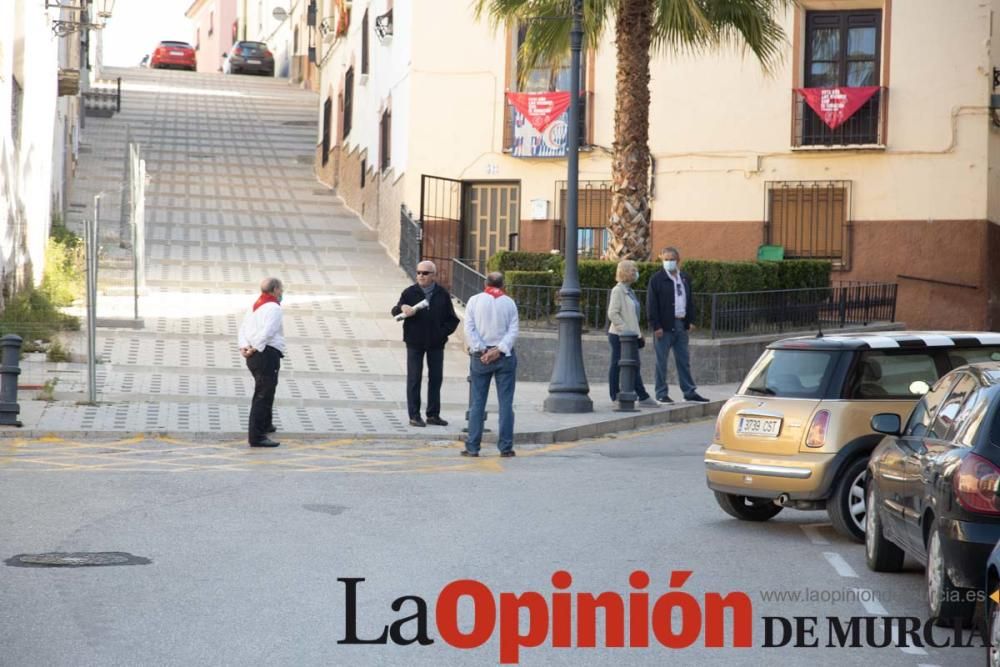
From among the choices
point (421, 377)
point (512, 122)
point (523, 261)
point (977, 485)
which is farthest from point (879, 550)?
point (512, 122)

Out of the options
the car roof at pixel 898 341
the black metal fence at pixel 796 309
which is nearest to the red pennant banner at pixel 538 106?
the black metal fence at pixel 796 309

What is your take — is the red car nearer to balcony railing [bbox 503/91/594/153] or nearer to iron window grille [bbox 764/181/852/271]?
balcony railing [bbox 503/91/594/153]

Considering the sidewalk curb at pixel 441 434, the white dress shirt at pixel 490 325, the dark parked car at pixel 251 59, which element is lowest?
the sidewalk curb at pixel 441 434

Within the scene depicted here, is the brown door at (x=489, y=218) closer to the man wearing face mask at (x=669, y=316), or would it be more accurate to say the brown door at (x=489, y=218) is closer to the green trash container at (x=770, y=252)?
the green trash container at (x=770, y=252)

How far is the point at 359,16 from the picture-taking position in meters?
39.6

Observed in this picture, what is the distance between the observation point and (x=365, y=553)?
10.0 meters

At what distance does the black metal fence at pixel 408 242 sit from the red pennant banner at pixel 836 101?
760cm

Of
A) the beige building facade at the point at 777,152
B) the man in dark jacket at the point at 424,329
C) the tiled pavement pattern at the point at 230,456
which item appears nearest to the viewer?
the tiled pavement pattern at the point at 230,456

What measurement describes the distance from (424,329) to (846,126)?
14539 mm

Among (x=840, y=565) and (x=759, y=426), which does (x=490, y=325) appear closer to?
(x=759, y=426)

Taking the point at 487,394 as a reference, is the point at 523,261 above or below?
above

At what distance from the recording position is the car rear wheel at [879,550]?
9.55 metres

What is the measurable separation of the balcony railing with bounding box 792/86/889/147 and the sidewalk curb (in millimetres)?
11578

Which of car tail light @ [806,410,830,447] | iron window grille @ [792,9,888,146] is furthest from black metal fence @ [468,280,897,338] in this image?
car tail light @ [806,410,830,447]
